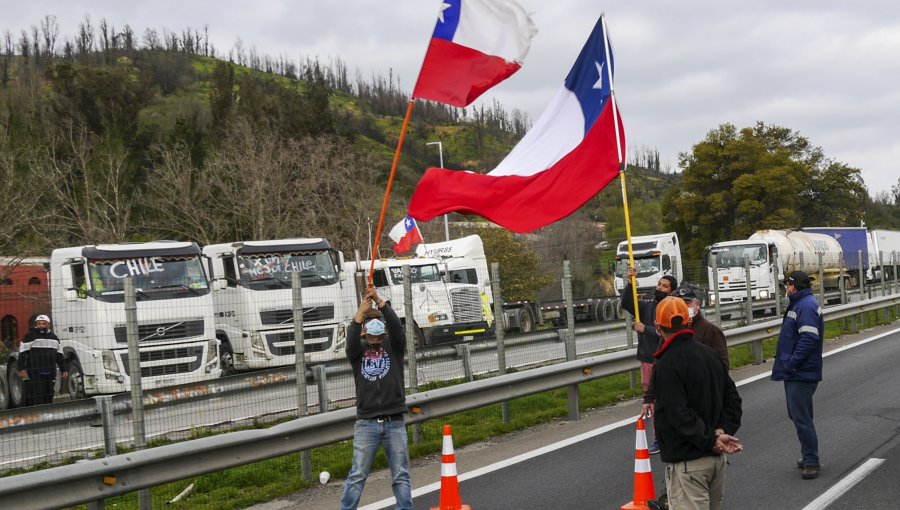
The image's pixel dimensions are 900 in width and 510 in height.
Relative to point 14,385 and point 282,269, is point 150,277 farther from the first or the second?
point 282,269

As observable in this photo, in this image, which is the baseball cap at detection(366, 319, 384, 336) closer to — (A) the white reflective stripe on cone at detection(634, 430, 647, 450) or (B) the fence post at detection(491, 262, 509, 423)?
(A) the white reflective stripe on cone at detection(634, 430, 647, 450)

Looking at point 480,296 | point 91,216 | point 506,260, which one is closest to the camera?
point 480,296

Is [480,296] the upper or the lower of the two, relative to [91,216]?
lower

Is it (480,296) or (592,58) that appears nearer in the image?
(592,58)

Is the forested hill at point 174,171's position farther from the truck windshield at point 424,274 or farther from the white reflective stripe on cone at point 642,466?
the white reflective stripe on cone at point 642,466

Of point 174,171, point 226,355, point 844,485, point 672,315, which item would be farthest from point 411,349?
point 174,171

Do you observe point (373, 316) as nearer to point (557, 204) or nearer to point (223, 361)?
point (557, 204)

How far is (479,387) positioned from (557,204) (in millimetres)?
2282

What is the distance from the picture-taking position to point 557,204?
9391mm

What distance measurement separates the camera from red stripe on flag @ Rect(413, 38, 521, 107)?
8.48m

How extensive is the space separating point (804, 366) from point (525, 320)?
27026 mm

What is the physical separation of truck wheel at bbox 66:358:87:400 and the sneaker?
11144 millimetres

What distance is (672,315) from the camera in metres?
5.31

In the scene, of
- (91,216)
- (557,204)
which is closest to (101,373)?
(557,204)
